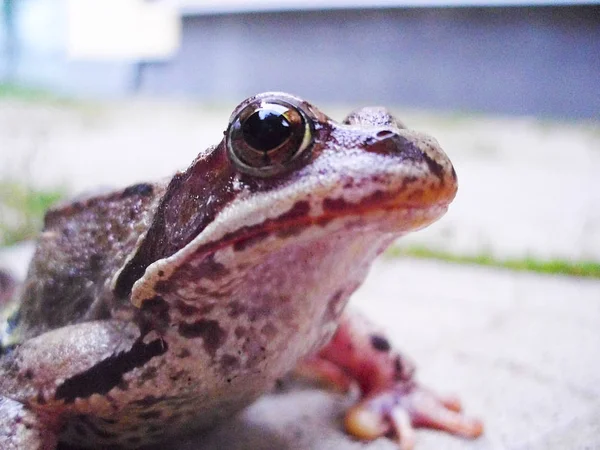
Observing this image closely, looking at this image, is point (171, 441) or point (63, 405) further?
point (171, 441)

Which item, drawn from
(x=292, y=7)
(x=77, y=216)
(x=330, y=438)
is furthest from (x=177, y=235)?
(x=292, y=7)

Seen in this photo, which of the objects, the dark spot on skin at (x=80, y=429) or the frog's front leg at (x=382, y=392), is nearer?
the dark spot on skin at (x=80, y=429)

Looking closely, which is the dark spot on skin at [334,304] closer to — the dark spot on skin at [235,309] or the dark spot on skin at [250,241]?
the dark spot on skin at [235,309]

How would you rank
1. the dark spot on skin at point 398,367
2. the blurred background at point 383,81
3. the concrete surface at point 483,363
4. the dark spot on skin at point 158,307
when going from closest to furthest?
the dark spot on skin at point 158,307 → the concrete surface at point 483,363 → the dark spot on skin at point 398,367 → the blurred background at point 383,81

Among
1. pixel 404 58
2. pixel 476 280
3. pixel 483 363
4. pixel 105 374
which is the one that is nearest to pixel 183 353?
pixel 105 374

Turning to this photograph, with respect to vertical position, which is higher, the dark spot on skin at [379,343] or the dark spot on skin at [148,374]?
the dark spot on skin at [379,343]

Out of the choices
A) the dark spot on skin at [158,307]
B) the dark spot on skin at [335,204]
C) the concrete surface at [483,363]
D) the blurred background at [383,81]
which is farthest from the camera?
the blurred background at [383,81]

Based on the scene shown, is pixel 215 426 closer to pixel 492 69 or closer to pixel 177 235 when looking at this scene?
pixel 177 235

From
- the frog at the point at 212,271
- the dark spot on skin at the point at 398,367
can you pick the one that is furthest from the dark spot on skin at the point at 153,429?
the dark spot on skin at the point at 398,367
